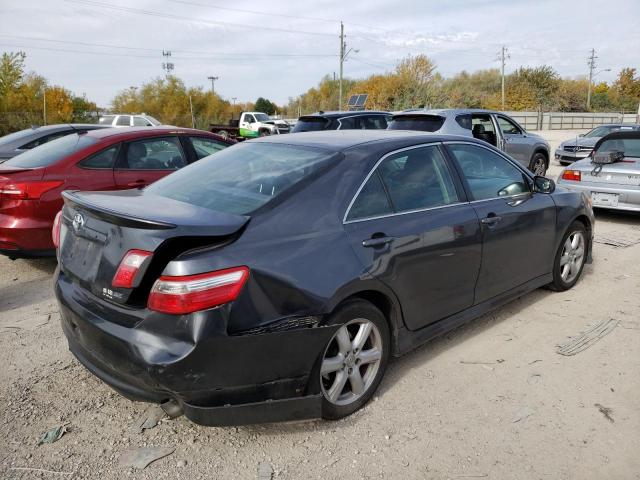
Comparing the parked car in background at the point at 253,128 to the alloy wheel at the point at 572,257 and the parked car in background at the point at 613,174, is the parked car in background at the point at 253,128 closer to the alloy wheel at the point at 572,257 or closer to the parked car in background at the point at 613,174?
the parked car in background at the point at 613,174

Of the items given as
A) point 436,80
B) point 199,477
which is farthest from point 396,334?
point 436,80

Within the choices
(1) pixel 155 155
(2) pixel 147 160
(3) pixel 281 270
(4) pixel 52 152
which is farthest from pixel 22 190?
(3) pixel 281 270

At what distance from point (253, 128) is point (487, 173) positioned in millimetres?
28615

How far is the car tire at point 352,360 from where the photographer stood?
2.81m

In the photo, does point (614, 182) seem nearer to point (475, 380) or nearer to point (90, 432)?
point (475, 380)

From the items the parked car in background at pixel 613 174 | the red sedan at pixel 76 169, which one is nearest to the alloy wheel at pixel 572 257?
the parked car in background at pixel 613 174

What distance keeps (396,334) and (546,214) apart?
207 centimetres

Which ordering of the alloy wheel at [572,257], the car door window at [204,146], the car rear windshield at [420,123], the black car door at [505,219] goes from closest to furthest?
the black car door at [505,219] < the alloy wheel at [572,257] < the car door window at [204,146] < the car rear windshield at [420,123]

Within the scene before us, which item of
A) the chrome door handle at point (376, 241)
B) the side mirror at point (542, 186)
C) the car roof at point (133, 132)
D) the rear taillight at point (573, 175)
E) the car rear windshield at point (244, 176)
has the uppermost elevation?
the car roof at point (133, 132)

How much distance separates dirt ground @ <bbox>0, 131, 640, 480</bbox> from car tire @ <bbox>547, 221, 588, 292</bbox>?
0.77 meters

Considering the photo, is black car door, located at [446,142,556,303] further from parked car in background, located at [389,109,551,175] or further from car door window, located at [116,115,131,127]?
car door window, located at [116,115,131,127]

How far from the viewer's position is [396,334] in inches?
126

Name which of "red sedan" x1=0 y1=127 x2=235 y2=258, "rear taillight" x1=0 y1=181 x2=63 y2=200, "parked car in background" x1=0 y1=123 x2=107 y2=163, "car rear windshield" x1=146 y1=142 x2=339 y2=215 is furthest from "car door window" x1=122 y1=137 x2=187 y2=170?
"parked car in background" x1=0 y1=123 x2=107 y2=163

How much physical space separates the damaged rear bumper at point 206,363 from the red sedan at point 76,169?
279 cm
